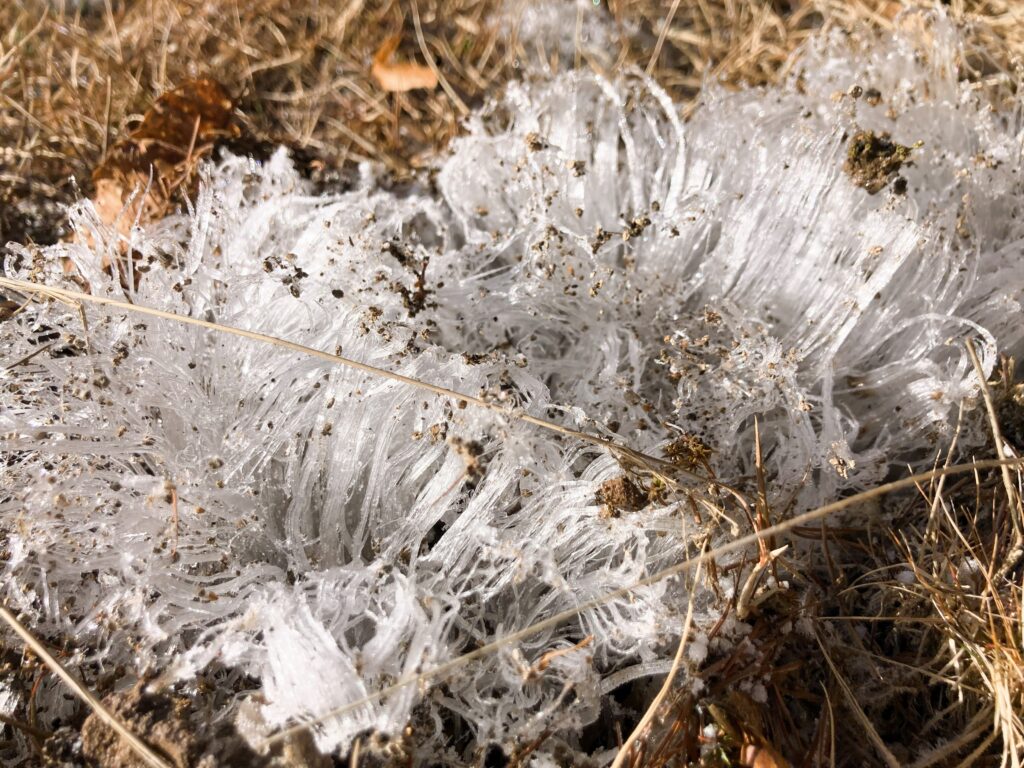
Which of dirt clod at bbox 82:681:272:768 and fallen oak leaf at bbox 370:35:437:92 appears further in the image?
fallen oak leaf at bbox 370:35:437:92

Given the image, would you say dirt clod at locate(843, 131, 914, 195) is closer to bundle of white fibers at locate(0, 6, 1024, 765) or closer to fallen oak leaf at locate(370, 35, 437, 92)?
bundle of white fibers at locate(0, 6, 1024, 765)

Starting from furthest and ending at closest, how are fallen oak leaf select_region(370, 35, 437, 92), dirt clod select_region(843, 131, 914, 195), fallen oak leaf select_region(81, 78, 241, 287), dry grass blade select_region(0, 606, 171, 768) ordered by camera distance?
fallen oak leaf select_region(370, 35, 437, 92) < fallen oak leaf select_region(81, 78, 241, 287) < dirt clod select_region(843, 131, 914, 195) < dry grass blade select_region(0, 606, 171, 768)

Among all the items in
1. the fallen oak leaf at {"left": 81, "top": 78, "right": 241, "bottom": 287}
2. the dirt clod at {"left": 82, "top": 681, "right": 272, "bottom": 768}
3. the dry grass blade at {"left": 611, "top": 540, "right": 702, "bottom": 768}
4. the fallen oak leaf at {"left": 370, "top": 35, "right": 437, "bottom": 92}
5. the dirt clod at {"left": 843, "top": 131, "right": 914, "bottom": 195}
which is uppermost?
the dirt clod at {"left": 843, "top": 131, "right": 914, "bottom": 195}

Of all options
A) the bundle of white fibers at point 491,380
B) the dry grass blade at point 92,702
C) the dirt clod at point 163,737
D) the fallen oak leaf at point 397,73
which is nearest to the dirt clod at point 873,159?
the bundle of white fibers at point 491,380

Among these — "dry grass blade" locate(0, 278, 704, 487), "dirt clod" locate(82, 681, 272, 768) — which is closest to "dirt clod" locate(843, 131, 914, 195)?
"dry grass blade" locate(0, 278, 704, 487)

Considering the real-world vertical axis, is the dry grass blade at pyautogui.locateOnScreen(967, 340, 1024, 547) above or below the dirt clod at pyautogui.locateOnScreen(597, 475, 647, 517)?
above

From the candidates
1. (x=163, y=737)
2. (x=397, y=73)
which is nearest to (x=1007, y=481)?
(x=163, y=737)

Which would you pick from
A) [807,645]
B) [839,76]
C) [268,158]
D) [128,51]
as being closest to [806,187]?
[839,76]
